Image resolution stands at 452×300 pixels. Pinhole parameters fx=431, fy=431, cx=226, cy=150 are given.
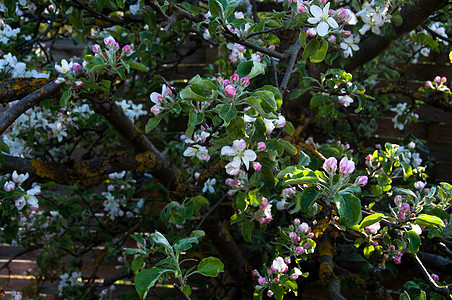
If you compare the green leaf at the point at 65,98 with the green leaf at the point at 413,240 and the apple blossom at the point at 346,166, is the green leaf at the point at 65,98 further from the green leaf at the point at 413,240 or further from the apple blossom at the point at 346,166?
the green leaf at the point at 413,240

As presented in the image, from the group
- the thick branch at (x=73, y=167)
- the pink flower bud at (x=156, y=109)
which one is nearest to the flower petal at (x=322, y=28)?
the pink flower bud at (x=156, y=109)

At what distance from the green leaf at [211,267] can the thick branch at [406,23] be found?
0.97m

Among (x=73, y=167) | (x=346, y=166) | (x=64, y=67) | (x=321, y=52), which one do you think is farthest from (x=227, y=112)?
(x=73, y=167)

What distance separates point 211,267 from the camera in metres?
0.85

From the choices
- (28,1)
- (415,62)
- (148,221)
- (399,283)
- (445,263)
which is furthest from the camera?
(415,62)

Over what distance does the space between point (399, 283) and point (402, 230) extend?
1394mm

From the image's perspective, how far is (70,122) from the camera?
173 centimetres

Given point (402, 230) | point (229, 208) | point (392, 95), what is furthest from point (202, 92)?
point (392, 95)

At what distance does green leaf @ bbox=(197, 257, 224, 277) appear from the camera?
2.72 ft

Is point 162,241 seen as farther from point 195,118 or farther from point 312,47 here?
point 312,47

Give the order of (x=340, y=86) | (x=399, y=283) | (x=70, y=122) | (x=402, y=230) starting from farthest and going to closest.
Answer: (x=399, y=283), (x=70, y=122), (x=340, y=86), (x=402, y=230)

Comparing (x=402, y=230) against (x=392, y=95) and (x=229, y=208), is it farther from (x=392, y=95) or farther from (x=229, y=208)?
(x=392, y=95)

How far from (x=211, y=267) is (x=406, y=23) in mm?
1112

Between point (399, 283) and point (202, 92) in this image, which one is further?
point (399, 283)
